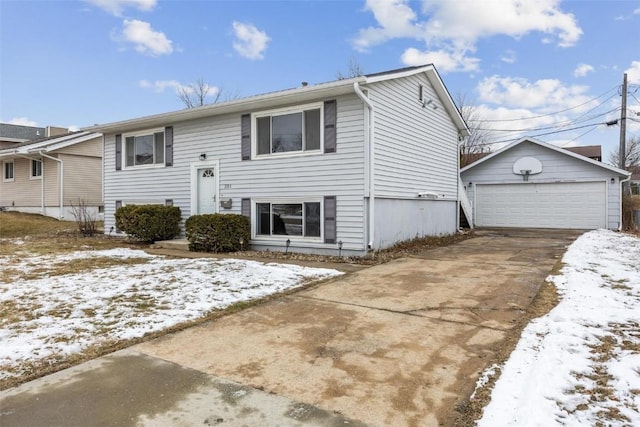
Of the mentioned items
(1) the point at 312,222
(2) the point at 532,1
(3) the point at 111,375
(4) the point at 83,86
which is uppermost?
(2) the point at 532,1

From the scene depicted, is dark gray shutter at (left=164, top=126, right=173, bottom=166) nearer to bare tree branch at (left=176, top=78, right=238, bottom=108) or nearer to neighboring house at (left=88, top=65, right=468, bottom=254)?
neighboring house at (left=88, top=65, right=468, bottom=254)

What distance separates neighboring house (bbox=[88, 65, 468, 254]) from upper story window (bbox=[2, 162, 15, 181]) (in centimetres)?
1169

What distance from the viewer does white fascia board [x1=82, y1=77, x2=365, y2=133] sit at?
876 centimetres

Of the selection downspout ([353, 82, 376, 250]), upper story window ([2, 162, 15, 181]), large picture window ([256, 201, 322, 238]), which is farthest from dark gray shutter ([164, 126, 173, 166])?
upper story window ([2, 162, 15, 181])

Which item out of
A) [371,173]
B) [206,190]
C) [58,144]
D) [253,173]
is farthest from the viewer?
[58,144]

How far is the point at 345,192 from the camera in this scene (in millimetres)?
9148

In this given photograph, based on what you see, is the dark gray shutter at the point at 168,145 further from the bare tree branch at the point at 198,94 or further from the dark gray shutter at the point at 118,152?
the bare tree branch at the point at 198,94

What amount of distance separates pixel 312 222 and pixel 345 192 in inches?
45.8

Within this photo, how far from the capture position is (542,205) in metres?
17.0

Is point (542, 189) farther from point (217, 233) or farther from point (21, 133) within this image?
point (21, 133)

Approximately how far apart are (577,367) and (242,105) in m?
9.03

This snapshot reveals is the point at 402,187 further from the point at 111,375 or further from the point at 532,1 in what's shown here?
the point at 111,375

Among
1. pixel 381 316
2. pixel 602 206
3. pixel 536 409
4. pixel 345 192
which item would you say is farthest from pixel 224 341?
pixel 602 206

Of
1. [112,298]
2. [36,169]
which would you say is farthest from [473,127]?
[112,298]
